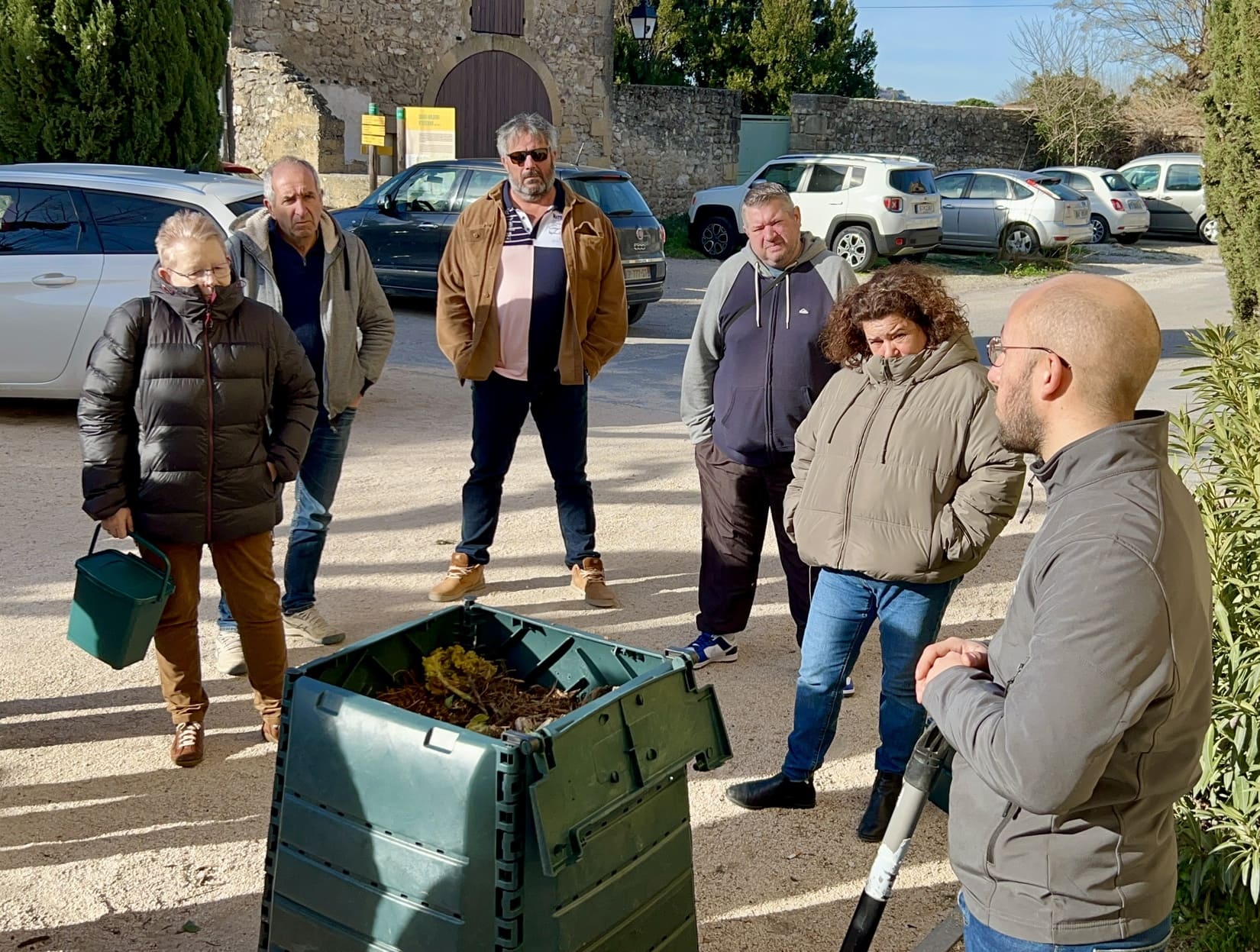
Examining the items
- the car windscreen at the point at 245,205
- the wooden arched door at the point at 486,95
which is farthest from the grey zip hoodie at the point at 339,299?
the wooden arched door at the point at 486,95

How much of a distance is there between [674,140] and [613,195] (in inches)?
548

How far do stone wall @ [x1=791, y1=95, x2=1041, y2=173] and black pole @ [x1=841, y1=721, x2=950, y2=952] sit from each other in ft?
84.9

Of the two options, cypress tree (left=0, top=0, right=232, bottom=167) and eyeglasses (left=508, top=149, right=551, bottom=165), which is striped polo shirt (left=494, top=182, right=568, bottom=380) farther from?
cypress tree (left=0, top=0, right=232, bottom=167)

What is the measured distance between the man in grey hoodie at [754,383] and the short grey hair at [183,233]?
1.80 m

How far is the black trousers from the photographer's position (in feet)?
15.9

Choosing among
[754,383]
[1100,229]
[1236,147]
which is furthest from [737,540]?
[1100,229]

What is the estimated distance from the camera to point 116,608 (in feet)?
12.6

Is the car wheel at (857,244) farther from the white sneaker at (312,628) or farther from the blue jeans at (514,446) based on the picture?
the white sneaker at (312,628)

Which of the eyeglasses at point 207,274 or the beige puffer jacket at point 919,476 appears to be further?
the eyeglasses at point 207,274

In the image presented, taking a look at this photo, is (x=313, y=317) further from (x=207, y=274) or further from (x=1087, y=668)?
(x=1087, y=668)

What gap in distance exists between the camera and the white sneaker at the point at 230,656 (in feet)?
16.3

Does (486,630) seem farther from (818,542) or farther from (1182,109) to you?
(1182,109)

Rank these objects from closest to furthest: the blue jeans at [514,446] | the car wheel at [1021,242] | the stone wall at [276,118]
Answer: the blue jeans at [514,446]
the stone wall at [276,118]
the car wheel at [1021,242]

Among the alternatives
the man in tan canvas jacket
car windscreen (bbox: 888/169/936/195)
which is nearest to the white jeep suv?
car windscreen (bbox: 888/169/936/195)
